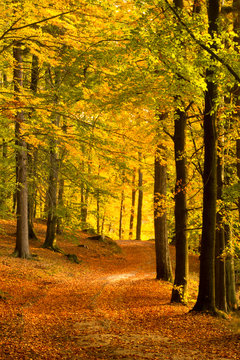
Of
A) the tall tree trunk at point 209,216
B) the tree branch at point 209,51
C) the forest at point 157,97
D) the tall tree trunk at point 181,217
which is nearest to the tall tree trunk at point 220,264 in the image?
the forest at point 157,97

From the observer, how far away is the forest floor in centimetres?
565

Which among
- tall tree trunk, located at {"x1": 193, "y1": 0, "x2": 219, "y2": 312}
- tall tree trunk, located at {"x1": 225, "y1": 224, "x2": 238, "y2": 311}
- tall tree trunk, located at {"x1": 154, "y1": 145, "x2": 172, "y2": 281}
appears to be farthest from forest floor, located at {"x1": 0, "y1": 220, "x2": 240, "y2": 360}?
tall tree trunk, located at {"x1": 225, "y1": 224, "x2": 238, "y2": 311}

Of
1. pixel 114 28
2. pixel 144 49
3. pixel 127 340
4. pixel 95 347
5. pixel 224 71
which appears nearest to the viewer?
pixel 95 347

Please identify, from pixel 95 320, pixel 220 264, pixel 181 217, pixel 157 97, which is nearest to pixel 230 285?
pixel 220 264

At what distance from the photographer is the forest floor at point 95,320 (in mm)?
5652

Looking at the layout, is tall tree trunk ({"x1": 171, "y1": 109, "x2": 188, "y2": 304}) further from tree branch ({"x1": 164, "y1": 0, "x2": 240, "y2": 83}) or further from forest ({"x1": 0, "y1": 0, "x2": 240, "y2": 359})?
tree branch ({"x1": 164, "y1": 0, "x2": 240, "y2": 83})

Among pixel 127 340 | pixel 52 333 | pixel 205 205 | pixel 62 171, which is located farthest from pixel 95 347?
pixel 62 171

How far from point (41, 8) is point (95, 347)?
758 centimetres

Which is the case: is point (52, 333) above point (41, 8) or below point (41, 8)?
below

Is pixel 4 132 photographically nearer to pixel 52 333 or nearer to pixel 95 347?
pixel 52 333

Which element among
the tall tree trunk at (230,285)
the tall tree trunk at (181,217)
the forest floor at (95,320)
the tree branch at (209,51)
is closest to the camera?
the forest floor at (95,320)

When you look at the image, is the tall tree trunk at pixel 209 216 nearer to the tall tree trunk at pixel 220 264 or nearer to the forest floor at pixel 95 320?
the forest floor at pixel 95 320

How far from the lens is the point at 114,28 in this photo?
27.7 ft

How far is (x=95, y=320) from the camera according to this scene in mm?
8055
